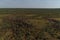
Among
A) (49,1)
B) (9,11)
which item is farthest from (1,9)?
(49,1)

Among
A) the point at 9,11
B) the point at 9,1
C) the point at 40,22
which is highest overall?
the point at 9,1

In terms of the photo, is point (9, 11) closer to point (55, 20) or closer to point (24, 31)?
point (24, 31)

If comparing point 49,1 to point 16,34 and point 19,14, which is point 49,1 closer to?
point 19,14

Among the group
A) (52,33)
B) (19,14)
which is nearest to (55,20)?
(52,33)

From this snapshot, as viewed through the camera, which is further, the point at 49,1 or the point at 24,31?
the point at 49,1

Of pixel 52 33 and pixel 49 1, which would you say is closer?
pixel 52 33

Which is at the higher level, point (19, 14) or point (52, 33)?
point (19, 14)
